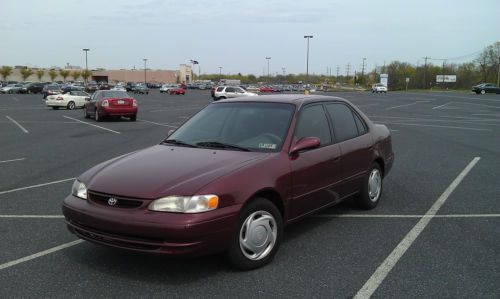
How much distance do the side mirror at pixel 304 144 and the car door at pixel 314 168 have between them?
0.08 m

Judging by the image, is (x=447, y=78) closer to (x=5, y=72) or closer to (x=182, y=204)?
(x=5, y=72)

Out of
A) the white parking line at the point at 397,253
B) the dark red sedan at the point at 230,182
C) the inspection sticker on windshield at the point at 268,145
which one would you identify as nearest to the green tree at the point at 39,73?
the dark red sedan at the point at 230,182

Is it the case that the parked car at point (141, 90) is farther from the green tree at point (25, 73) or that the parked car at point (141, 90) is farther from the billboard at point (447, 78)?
the billboard at point (447, 78)

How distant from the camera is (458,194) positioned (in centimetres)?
703

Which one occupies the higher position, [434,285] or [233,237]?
[233,237]

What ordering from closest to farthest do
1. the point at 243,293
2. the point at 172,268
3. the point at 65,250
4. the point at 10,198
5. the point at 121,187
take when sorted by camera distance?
the point at 243,293 < the point at 121,187 < the point at 172,268 < the point at 65,250 < the point at 10,198

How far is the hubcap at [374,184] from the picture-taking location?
6.13m

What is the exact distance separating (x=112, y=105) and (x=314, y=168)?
1750 cm

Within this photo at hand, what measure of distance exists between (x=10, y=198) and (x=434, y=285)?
5.77 m

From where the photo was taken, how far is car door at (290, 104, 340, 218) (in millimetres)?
4629

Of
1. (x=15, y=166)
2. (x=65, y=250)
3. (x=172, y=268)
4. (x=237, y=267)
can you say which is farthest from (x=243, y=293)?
(x=15, y=166)

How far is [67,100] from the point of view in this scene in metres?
31.9

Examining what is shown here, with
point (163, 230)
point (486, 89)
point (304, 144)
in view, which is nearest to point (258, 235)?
point (163, 230)

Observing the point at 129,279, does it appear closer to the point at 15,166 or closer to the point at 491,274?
the point at 491,274
